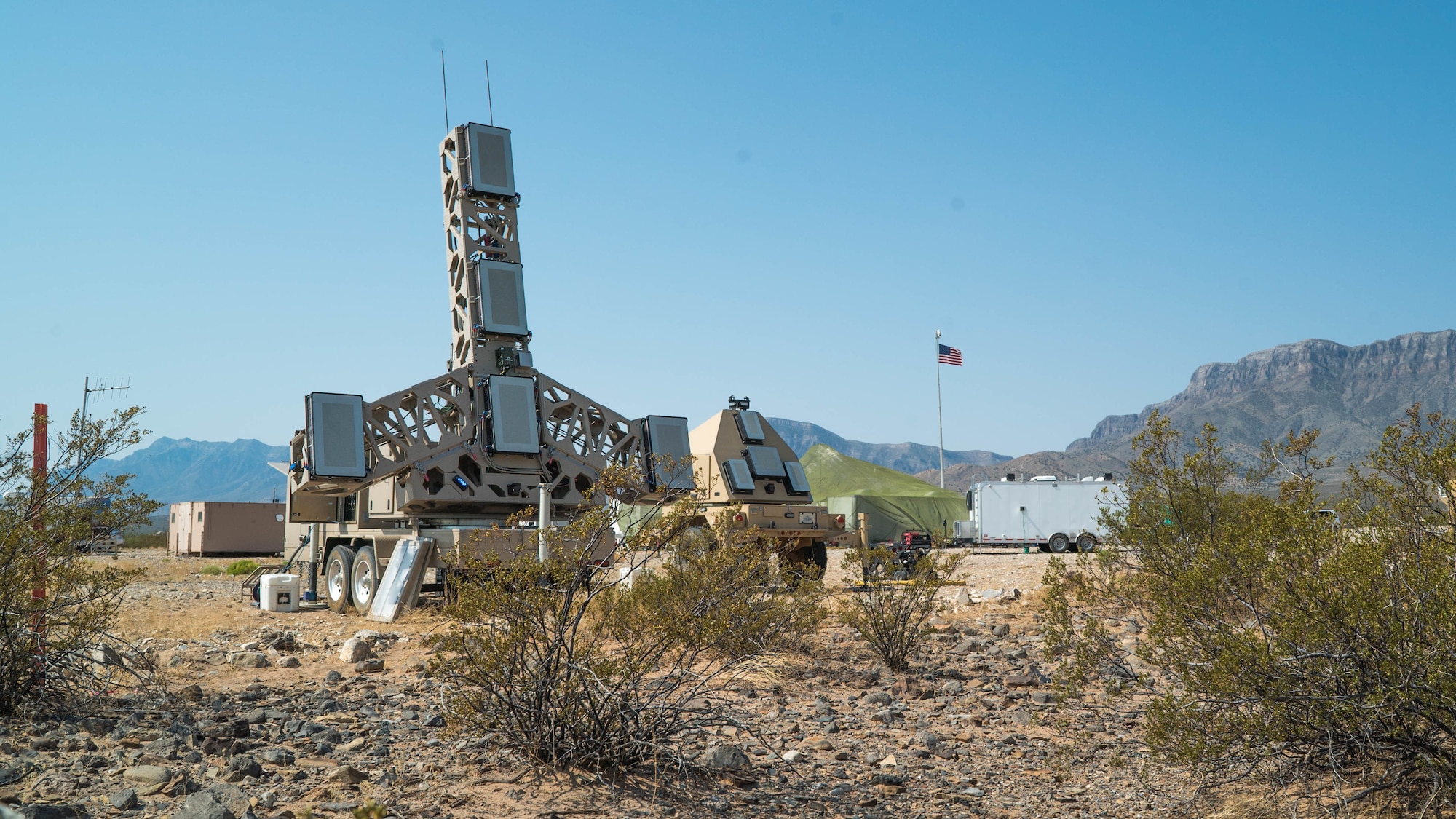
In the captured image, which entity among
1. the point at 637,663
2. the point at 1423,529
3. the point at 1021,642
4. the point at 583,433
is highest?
the point at 583,433

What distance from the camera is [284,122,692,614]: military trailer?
14383mm

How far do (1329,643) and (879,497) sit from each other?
131 feet

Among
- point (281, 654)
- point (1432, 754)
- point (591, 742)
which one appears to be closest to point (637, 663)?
point (591, 742)

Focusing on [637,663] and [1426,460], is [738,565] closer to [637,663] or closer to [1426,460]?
[637,663]

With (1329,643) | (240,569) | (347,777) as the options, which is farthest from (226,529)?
(1329,643)

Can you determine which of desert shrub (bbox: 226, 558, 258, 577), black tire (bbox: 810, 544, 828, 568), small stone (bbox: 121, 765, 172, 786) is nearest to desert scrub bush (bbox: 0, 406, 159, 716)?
small stone (bbox: 121, 765, 172, 786)

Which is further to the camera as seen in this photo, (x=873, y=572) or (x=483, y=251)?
(x=483, y=251)

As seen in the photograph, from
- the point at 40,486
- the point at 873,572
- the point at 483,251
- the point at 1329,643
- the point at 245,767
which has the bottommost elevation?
the point at 245,767

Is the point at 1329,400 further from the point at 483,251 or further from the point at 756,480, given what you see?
the point at 483,251

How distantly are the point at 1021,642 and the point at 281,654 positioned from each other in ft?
26.6

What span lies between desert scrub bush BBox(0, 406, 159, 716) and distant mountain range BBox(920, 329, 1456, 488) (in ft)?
455

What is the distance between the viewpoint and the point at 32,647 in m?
7.12

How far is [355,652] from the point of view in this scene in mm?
10352

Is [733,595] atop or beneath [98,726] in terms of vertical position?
atop
